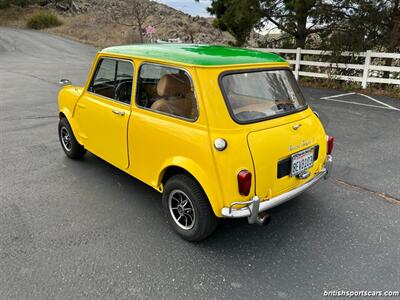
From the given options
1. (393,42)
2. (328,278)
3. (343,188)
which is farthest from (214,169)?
(393,42)

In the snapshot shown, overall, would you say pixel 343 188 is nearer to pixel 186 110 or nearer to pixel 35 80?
pixel 186 110

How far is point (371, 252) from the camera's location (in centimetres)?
299

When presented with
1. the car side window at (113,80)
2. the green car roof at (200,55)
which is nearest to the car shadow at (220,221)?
the car side window at (113,80)

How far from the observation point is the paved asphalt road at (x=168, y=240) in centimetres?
263

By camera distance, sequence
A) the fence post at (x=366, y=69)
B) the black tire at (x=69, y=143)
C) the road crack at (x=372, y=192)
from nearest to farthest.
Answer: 1. the road crack at (x=372, y=192)
2. the black tire at (x=69, y=143)
3. the fence post at (x=366, y=69)

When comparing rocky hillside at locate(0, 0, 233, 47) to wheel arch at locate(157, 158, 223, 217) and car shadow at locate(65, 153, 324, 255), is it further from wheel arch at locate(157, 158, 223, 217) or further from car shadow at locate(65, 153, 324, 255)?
wheel arch at locate(157, 158, 223, 217)

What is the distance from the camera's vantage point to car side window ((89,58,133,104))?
3648 mm

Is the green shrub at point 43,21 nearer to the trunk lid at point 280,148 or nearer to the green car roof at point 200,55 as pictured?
the green car roof at point 200,55

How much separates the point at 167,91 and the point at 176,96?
0.43 ft

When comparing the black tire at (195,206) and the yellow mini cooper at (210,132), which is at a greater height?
the yellow mini cooper at (210,132)

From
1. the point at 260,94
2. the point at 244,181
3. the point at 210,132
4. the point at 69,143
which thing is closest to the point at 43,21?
the point at 69,143

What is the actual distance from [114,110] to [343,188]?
9.68 feet

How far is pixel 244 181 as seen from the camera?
8.73 feet

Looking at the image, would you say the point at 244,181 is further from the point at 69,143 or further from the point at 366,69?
the point at 366,69
